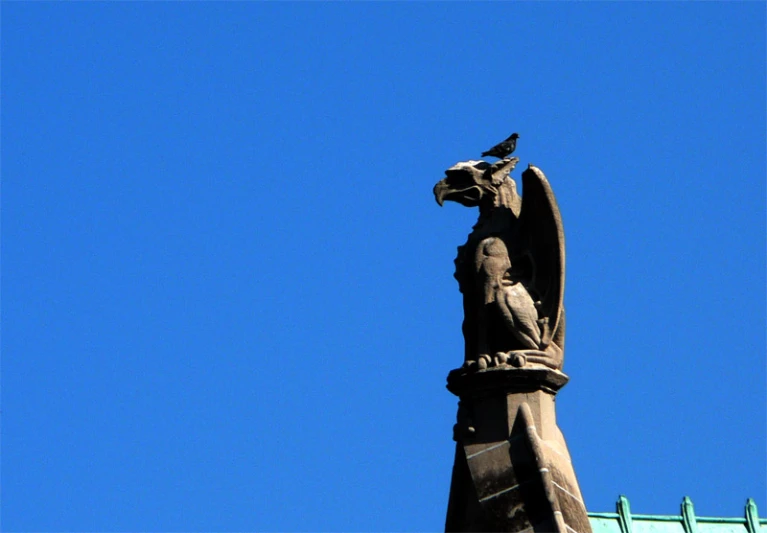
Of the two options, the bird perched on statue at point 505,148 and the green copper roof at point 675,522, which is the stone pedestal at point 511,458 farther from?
the green copper roof at point 675,522

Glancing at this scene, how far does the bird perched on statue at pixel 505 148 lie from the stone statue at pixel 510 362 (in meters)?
0.06

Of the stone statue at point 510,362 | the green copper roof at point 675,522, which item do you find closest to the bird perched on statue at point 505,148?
the stone statue at point 510,362

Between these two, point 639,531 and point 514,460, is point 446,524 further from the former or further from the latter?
point 639,531

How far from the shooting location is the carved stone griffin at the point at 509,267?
16859 millimetres

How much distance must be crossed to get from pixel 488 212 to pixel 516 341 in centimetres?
122

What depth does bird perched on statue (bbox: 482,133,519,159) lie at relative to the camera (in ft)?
57.5

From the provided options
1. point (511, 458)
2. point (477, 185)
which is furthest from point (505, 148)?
point (511, 458)

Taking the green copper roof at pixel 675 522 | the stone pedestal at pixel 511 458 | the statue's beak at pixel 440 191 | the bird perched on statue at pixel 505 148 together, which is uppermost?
the green copper roof at pixel 675 522

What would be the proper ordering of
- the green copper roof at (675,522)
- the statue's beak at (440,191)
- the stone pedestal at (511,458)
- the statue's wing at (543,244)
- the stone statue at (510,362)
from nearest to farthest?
the stone pedestal at (511,458) → the stone statue at (510,362) → the statue's wing at (543,244) → the statue's beak at (440,191) → the green copper roof at (675,522)

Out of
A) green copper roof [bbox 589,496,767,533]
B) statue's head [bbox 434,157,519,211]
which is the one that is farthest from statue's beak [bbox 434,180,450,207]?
green copper roof [bbox 589,496,767,533]

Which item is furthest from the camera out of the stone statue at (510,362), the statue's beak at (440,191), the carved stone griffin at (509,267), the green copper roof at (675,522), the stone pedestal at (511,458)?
the green copper roof at (675,522)

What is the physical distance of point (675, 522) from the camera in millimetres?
32969

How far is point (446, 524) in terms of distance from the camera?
54.3 feet

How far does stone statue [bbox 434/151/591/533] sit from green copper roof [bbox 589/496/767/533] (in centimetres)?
1502
